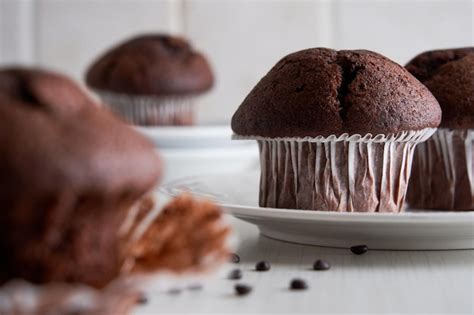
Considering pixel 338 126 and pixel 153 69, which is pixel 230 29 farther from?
pixel 338 126

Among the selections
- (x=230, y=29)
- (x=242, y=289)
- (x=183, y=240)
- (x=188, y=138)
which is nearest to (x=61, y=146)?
(x=183, y=240)

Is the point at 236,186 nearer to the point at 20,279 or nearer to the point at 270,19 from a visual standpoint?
the point at 20,279

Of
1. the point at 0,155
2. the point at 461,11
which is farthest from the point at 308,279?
the point at 461,11

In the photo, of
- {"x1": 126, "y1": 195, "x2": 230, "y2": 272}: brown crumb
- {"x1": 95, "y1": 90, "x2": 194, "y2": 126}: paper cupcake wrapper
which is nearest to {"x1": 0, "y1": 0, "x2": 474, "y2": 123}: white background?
{"x1": 95, "y1": 90, "x2": 194, "y2": 126}: paper cupcake wrapper

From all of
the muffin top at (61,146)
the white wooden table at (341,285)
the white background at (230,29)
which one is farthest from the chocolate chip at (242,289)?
the white background at (230,29)

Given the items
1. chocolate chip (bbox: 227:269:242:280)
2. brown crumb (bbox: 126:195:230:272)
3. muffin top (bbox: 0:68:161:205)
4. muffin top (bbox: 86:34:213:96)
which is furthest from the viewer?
muffin top (bbox: 86:34:213:96)

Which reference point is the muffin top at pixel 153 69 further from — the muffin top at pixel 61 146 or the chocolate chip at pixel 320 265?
the muffin top at pixel 61 146

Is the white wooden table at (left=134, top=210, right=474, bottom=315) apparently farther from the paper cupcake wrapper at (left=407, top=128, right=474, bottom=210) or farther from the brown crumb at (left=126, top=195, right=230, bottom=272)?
the paper cupcake wrapper at (left=407, top=128, right=474, bottom=210)
